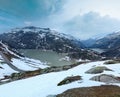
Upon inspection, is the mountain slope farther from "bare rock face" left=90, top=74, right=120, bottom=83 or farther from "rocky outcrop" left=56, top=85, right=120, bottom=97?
"rocky outcrop" left=56, top=85, right=120, bottom=97

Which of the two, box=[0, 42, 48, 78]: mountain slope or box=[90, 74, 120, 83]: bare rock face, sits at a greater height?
box=[0, 42, 48, 78]: mountain slope

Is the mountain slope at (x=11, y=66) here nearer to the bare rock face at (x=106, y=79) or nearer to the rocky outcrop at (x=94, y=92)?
the bare rock face at (x=106, y=79)

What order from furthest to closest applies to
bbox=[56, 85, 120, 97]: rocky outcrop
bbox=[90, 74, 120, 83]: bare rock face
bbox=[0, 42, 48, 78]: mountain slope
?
bbox=[0, 42, 48, 78]: mountain slope
bbox=[90, 74, 120, 83]: bare rock face
bbox=[56, 85, 120, 97]: rocky outcrop

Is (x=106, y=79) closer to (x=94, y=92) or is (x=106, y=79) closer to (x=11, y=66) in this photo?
(x=94, y=92)

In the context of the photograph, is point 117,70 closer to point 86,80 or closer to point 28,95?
point 86,80

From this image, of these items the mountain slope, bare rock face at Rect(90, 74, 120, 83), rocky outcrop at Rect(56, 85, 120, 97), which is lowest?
rocky outcrop at Rect(56, 85, 120, 97)

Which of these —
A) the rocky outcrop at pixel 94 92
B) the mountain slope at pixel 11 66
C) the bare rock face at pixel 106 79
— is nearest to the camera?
the rocky outcrop at pixel 94 92

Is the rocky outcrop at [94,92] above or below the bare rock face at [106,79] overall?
below

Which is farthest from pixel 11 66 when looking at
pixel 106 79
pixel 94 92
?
pixel 94 92

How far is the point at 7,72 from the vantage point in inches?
4390

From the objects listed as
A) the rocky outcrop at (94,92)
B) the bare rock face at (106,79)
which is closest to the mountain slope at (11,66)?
the bare rock face at (106,79)

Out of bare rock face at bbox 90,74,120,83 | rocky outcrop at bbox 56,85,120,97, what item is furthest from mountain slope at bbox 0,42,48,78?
rocky outcrop at bbox 56,85,120,97

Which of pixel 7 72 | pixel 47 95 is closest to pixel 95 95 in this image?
pixel 47 95

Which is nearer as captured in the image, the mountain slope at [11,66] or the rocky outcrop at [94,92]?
the rocky outcrop at [94,92]
